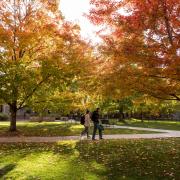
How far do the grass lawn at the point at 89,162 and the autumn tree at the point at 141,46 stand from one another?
2.71 meters

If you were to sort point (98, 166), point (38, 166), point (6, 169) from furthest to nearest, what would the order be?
point (98, 166), point (38, 166), point (6, 169)

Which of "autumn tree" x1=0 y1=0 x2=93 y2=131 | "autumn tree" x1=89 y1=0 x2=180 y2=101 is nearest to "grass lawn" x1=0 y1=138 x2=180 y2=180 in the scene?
"autumn tree" x1=89 y1=0 x2=180 y2=101

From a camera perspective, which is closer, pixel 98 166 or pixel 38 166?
pixel 38 166

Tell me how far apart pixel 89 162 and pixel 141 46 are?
14.5 ft

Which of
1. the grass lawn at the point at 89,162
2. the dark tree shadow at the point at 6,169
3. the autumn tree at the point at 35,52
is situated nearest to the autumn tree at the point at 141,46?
the grass lawn at the point at 89,162

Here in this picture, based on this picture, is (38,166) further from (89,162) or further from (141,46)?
(141,46)

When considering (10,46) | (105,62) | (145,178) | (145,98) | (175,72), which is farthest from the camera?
(10,46)

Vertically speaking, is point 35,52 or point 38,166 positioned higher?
point 35,52

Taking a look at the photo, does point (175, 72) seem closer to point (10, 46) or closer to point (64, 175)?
point (64, 175)

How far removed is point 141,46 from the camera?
1169cm

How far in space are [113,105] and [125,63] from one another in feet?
105

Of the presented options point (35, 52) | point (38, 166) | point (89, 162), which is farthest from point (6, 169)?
point (35, 52)

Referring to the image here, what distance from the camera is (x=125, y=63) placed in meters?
12.2

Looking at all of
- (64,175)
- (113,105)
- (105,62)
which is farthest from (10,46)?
(113,105)
